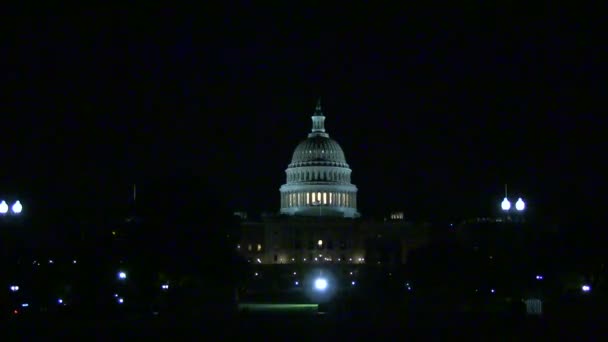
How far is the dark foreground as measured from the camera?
179ft

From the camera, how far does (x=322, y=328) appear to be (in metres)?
60.9

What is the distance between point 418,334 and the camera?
5591 cm

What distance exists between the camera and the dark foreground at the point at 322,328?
54656 millimetres

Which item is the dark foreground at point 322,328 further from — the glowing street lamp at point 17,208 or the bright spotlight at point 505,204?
the bright spotlight at point 505,204

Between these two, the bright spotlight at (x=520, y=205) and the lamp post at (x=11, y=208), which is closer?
the lamp post at (x=11, y=208)

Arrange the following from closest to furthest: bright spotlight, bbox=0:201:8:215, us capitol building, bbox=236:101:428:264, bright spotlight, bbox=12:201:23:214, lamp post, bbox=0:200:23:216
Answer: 1. bright spotlight, bbox=12:201:23:214
2. lamp post, bbox=0:200:23:216
3. bright spotlight, bbox=0:201:8:215
4. us capitol building, bbox=236:101:428:264

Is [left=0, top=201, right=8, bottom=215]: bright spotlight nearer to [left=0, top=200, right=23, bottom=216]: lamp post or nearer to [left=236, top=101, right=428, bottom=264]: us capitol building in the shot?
[left=0, top=200, right=23, bottom=216]: lamp post

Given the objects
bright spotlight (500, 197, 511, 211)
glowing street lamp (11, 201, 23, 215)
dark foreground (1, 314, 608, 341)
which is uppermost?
bright spotlight (500, 197, 511, 211)

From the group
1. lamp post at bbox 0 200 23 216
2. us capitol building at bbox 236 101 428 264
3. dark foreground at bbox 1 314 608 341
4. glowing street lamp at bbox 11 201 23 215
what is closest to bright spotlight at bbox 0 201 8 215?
lamp post at bbox 0 200 23 216

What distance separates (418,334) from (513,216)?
13336 centimetres

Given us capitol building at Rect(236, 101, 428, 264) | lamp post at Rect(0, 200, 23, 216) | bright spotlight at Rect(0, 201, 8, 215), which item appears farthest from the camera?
us capitol building at Rect(236, 101, 428, 264)

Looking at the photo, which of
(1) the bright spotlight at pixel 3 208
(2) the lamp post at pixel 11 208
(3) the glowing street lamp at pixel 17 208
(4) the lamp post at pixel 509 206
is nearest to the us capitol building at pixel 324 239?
(4) the lamp post at pixel 509 206

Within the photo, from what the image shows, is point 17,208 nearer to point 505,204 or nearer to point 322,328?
point 505,204

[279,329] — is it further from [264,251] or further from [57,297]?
[264,251]
